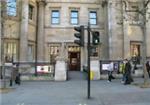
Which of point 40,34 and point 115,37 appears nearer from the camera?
point 115,37

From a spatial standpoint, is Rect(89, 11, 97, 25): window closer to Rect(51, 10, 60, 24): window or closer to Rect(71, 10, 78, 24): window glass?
Rect(71, 10, 78, 24): window glass

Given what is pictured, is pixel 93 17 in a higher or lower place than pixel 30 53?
higher

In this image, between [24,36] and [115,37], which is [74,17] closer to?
[115,37]

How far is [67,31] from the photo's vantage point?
40.3 meters

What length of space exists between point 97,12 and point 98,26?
1795 millimetres

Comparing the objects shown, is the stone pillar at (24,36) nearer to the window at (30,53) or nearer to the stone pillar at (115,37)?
the window at (30,53)

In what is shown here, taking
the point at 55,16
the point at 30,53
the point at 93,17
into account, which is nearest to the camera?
the point at 30,53

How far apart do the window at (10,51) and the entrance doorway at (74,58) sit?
318 inches

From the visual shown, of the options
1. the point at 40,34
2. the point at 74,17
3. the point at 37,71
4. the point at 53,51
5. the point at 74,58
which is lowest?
the point at 37,71

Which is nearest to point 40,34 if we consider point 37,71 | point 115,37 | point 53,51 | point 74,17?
point 53,51

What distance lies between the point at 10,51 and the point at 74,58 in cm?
924

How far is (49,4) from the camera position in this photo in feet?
134

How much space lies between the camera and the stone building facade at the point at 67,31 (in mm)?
34875

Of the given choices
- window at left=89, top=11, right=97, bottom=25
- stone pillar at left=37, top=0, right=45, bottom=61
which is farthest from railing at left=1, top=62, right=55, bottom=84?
window at left=89, top=11, right=97, bottom=25
